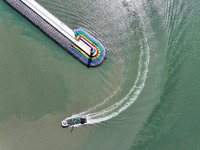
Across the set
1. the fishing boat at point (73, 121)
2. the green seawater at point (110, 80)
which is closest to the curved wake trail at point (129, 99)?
the green seawater at point (110, 80)

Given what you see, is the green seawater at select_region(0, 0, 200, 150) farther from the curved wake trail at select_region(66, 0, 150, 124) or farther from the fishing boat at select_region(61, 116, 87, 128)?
the fishing boat at select_region(61, 116, 87, 128)

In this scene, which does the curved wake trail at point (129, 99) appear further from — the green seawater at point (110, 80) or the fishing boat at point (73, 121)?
the fishing boat at point (73, 121)

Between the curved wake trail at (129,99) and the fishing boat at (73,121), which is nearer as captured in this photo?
the fishing boat at (73,121)

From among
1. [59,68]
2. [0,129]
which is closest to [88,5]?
[59,68]

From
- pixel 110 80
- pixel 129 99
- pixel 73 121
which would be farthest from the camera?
pixel 110 80

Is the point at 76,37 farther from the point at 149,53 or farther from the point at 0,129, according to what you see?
the point at 0,129

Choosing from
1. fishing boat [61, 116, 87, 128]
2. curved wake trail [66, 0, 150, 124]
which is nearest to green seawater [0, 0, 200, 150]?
curved wake trail [66, 0, 150, 124]

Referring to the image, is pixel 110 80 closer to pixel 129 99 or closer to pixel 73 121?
pixel 129 99

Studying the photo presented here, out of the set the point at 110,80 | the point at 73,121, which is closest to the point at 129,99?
the point at 110,80
